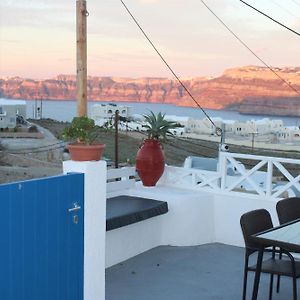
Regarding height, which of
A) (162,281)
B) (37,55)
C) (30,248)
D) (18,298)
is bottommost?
(162,281)

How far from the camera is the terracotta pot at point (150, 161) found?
255 inches

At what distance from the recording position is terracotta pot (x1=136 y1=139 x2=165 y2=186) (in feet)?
21.3

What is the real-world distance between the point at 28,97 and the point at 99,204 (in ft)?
42.8

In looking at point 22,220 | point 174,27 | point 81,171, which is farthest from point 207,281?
point 174,27

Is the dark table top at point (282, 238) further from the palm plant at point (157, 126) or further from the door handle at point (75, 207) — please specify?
the palm plant at point (157, 126)

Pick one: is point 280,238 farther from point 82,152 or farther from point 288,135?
point 288,135

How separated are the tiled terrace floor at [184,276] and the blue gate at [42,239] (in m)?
1.20

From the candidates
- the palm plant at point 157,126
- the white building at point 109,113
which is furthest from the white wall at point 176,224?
the white building at point 109,113

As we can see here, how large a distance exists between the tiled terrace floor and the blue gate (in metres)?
1.20

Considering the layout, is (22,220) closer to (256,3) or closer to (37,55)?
(256,3)

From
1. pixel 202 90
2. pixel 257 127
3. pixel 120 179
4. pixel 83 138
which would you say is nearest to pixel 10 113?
pixel 202 90

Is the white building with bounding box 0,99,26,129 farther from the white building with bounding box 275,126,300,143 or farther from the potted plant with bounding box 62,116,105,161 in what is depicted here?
the potted plant with bounding box 62,116,105,161

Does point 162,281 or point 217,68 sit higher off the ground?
point 217,68

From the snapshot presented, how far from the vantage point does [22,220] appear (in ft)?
9.77
